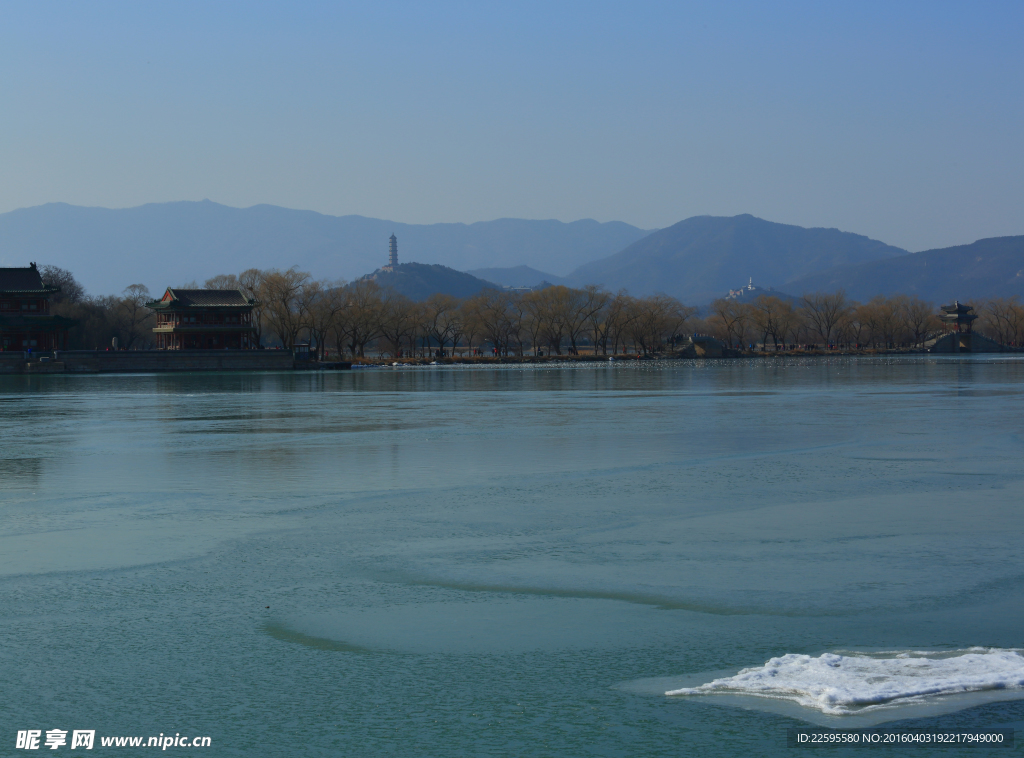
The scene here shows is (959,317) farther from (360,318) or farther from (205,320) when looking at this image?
(205,320)

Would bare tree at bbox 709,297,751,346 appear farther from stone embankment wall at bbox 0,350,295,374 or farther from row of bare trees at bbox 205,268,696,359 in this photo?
stone embankment wall at bbox 0,350,295,374

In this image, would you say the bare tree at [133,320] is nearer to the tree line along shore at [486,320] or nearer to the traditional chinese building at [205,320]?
the tree line along shore at [486,320]

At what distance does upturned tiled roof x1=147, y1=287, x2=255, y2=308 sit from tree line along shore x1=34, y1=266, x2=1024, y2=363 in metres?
2.38

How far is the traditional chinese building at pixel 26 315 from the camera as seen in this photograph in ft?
287

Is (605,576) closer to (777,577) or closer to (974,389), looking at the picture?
(777,577)

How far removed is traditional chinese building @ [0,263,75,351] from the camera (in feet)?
287

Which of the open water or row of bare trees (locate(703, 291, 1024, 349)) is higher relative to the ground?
row of bare trees (locate(703, 291, 1024, 349))

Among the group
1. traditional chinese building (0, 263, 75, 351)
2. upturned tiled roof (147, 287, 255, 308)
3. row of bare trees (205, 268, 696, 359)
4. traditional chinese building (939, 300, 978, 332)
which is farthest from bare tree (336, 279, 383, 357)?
traditional chinese building (939, 300, 978, 332)

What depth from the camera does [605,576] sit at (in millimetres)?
9961

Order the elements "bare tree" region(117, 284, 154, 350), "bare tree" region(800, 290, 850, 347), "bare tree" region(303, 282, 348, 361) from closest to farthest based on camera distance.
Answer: "bare tree" region(303, 282, 348, 361) → "bare tree" region(117, 284, 154, 350) → "bare tree" region(800, 290, 850, 347)

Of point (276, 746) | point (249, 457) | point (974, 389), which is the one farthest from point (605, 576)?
point (974, 389)

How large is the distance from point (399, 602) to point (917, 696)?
175 inches

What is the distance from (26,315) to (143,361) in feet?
34.8

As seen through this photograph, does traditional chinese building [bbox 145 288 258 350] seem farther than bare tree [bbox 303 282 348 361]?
No
